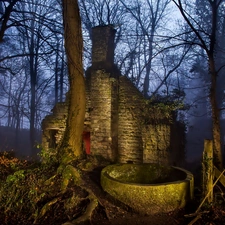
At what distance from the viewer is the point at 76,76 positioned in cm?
Answer: 670

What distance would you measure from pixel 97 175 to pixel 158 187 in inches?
92.4

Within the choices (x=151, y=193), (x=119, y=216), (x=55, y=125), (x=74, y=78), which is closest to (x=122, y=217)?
(x=119, y=216)

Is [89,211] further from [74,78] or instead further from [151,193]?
[74,78]

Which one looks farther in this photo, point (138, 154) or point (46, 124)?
point (46, 124)

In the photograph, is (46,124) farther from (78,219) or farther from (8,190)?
(78,219)

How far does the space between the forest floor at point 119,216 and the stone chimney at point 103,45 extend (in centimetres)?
695

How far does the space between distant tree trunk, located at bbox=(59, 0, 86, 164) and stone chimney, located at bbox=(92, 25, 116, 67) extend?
3.77 meters

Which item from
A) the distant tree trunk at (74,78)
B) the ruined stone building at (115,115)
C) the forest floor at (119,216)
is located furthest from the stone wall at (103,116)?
the forest floor at (119,216)

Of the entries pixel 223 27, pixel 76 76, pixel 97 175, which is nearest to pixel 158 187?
pixel 97 175

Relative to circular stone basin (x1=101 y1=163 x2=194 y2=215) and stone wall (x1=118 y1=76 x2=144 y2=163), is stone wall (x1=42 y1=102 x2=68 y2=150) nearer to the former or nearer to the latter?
stone wall (x1=118 y1=76 x2=144 y2=163)

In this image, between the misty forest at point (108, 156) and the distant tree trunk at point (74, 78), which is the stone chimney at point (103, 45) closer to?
the misty forest at point (108, 156)

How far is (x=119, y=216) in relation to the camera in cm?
463

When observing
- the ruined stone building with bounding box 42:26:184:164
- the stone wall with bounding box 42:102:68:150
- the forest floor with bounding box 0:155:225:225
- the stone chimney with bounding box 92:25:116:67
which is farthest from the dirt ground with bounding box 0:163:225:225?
the stone chimney with bounding box 92:25:116:67

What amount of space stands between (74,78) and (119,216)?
4134 millimetres
